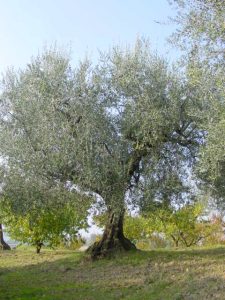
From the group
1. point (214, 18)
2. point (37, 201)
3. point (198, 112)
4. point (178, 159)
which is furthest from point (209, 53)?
point (37, 201)

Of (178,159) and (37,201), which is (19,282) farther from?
(178,159)

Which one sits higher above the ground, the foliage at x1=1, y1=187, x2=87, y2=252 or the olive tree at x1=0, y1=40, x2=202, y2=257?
the olive tree at x1=0, y1=40, x2=202, y2=257

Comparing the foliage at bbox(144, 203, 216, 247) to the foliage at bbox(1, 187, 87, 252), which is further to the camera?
the foliage at bbox(144, 203, 216, 247)

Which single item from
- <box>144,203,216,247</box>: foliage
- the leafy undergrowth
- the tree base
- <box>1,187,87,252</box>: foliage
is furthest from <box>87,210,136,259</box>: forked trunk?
<box>144,203,216,247</box>: foliage

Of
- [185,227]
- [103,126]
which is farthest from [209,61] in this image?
[185,227]

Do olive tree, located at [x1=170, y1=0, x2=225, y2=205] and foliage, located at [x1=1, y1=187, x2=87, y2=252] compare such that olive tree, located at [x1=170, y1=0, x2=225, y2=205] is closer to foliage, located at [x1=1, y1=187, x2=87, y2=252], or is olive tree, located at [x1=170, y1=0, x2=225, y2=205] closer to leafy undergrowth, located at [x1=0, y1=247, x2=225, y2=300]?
leafy undergrowth, located at [x1=0, y1=247, x2=225, y2=300]

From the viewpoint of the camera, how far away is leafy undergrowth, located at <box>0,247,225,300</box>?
12.4m

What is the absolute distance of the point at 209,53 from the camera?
1203 cm

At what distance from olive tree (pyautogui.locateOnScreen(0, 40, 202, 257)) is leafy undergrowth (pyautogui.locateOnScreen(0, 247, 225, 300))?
2360 mm

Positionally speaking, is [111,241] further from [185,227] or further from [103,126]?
[185,227]

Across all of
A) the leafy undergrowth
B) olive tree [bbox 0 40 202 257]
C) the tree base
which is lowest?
the leafy undergrowth

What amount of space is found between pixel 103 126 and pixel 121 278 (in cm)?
537

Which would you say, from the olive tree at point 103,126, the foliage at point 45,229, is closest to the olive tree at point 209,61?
the olive tree at point 103,126

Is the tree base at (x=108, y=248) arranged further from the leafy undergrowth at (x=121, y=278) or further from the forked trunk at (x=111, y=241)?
the leafy undergrowth at (x=121, y=278)
